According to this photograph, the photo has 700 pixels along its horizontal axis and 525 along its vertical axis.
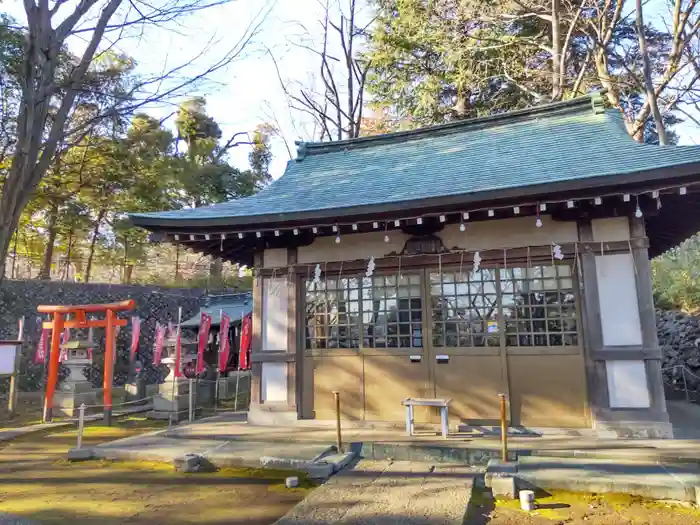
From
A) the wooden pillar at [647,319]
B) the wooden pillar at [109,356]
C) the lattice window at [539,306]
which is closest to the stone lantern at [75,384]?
the wooden pillar at [109,356]

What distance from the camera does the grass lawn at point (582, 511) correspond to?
171 inches

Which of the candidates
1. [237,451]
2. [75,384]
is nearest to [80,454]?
[237,451]

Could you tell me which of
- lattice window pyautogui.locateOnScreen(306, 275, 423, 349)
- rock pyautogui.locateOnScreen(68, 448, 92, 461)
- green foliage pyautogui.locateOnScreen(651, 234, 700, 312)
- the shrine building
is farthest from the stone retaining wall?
green foliage pyautogui.locateOnScreen(651, 234, 700, 312)

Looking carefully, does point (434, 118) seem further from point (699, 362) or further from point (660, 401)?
point (660, 401)

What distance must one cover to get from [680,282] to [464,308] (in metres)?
13.9

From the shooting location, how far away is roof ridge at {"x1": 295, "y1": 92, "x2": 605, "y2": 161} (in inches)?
373

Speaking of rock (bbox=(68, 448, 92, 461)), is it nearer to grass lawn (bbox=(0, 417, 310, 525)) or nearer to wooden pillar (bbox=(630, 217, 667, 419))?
grass lawn (bbox=(0, 417, 310, 525))

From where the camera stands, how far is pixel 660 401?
21.6 ft

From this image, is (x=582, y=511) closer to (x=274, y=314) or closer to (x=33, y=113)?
(x=274, y=314)

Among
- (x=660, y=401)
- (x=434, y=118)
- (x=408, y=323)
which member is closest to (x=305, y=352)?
(x=408, y=323)

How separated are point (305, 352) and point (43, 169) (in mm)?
4940

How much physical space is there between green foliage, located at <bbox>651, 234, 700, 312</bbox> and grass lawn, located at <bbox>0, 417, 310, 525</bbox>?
639 inches

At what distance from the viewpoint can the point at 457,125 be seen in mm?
10602

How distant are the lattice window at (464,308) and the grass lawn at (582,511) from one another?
297 cm
